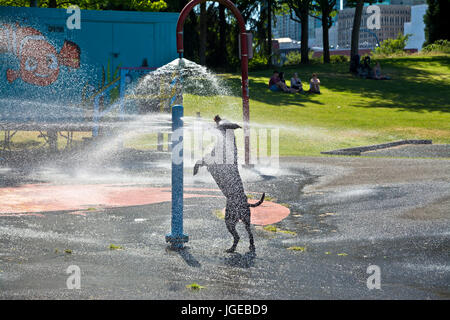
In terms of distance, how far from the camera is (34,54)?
71.3 ft

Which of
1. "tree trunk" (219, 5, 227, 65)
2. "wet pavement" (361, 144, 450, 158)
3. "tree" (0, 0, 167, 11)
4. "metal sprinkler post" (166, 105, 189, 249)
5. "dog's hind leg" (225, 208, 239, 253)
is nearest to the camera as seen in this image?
"dog's hind leg" (225, 208, 239, 253)

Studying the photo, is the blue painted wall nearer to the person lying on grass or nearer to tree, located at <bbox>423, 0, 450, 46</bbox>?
the person lying on grass

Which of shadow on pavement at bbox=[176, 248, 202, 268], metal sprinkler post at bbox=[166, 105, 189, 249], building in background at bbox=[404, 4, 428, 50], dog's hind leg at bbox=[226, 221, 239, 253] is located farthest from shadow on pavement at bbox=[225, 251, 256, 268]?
building in background at bbox=[404, 4, 428, 50]

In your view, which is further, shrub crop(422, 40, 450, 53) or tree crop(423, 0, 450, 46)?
tree crop(423, 0, 450, 46)

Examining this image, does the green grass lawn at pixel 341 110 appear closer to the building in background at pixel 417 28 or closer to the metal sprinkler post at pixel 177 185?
the metal sprinkler post at pixel 177 185

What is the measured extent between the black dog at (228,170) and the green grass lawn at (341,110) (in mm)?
11373

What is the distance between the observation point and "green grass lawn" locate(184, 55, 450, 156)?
2236cm

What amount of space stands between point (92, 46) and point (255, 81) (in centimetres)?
1436

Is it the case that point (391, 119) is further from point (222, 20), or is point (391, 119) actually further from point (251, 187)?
point (222, 20)

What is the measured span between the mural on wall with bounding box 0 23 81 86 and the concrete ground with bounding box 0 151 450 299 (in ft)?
28.6

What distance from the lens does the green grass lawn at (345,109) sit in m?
22.4

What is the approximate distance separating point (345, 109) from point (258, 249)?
2092 centimetres

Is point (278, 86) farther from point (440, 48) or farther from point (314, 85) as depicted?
point (440, 48)

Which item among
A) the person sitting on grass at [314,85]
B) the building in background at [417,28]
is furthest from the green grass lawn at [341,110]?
the building in background at [417,28]
